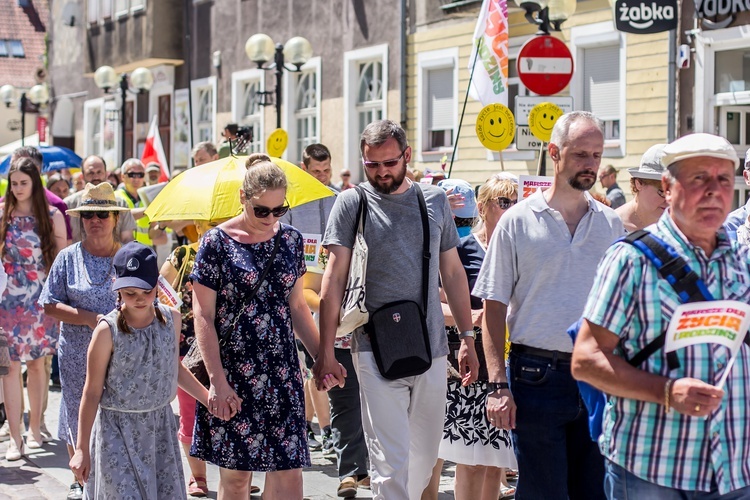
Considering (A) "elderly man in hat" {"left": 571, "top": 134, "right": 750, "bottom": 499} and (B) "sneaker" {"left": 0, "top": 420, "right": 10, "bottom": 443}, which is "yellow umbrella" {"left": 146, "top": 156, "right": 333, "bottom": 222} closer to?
(B) "sneaker" {"left": 0, "top": 420, "right": 10, "bottom": 443}

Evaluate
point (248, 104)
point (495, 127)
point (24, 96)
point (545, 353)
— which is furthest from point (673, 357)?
point (24, 96)

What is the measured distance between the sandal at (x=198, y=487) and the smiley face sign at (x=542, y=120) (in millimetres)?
4441

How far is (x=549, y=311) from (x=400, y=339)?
2.98 feet

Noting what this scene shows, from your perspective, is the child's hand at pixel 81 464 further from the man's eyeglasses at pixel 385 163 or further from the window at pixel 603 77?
the window at pixel 603 77

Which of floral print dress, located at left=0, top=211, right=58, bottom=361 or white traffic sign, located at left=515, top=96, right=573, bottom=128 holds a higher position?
white traffic sign, located at left=515, top=96, right=573, bottom=128

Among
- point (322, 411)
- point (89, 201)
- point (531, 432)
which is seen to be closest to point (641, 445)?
point (531, 432)

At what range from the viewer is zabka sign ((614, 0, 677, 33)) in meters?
15.2

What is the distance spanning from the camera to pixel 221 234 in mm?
5781

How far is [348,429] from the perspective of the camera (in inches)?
301

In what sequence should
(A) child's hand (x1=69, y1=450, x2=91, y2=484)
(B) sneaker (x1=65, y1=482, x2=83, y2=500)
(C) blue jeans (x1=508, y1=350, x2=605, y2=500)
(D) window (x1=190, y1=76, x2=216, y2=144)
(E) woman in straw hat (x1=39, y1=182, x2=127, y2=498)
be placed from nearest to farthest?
(C) blue jeans (x1=508, y1=350, x2=605, y2=500) → (A) child's hand (x1=69, y1=450, x2=91, y2=484) → (E) woman in straw hat (x1=39, y1=182, x2=127, y2=498) → (B) sneaker (x1=65, y1=482, x2=83, y2=500) → (D) window (x1=190, y1=76, x2=216, y2=144)

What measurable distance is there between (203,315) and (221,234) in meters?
0.39

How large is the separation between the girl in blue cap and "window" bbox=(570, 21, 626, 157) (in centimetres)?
1193

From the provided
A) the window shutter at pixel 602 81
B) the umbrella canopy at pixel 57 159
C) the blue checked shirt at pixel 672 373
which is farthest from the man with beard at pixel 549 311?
the umbrella canopy at pixel 57 159

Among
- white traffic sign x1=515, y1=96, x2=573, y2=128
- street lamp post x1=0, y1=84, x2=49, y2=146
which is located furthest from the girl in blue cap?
street lamp post x1=0, y1=84, x2=49, y2=146
